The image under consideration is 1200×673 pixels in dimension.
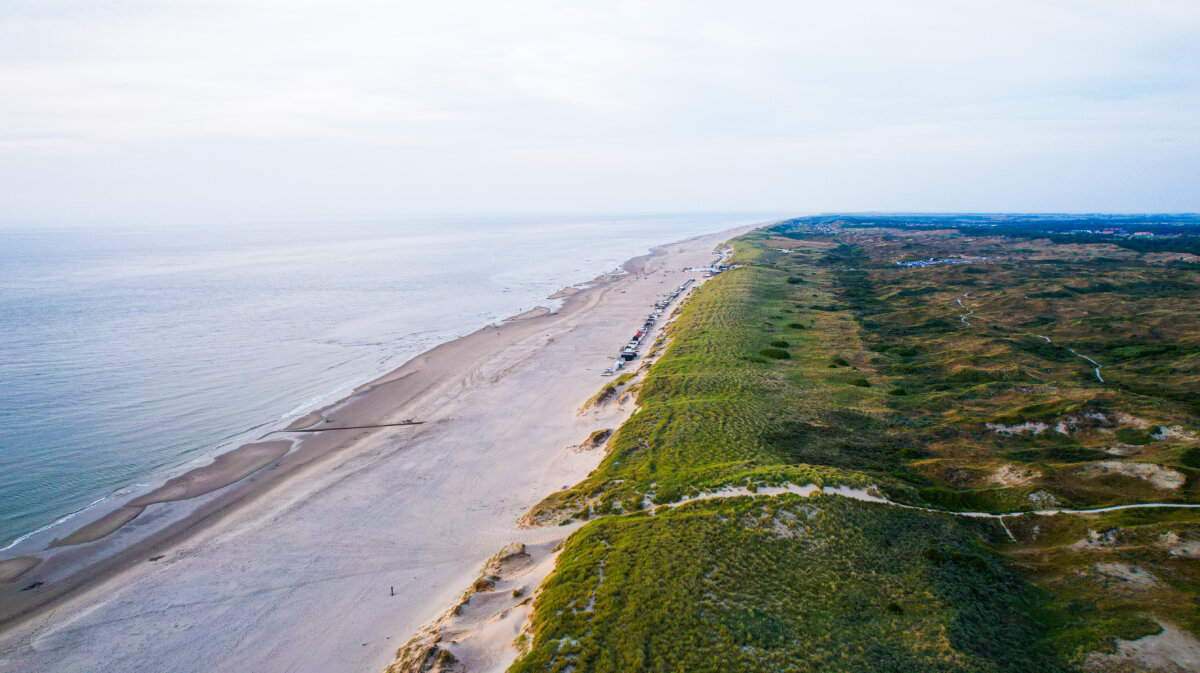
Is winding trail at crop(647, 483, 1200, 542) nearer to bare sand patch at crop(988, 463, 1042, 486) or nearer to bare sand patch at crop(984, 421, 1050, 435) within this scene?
bare sand patch at crop(988, 463, 1042, 486)

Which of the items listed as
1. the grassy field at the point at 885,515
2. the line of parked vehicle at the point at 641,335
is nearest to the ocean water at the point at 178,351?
the line of parked vehicle at the point at 641,335

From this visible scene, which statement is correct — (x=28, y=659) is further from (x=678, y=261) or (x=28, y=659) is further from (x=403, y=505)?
(x=678, y=261)

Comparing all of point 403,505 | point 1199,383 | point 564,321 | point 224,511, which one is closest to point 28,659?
point 224,511

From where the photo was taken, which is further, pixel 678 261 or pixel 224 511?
pixel 678 261

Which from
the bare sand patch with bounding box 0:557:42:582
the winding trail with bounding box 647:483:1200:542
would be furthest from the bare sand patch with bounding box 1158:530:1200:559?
the bare sand patch with bounding box 0:557:42:582

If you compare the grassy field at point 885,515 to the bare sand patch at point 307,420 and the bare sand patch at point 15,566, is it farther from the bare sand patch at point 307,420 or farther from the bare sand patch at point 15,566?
the bare sand patch at point 307,420

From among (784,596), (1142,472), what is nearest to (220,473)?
(784,596)
